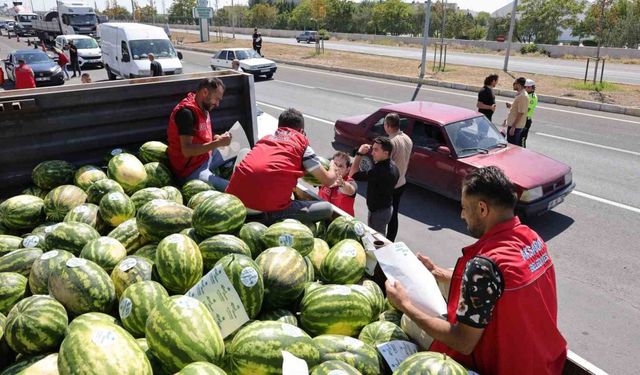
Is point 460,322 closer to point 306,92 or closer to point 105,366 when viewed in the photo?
point 105,366

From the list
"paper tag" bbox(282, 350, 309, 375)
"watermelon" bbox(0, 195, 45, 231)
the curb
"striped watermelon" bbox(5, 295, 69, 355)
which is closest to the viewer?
"paper tag" bbox(282, 350, 309, 375)

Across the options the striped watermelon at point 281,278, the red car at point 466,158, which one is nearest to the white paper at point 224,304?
the striped watermelon at point 281,278

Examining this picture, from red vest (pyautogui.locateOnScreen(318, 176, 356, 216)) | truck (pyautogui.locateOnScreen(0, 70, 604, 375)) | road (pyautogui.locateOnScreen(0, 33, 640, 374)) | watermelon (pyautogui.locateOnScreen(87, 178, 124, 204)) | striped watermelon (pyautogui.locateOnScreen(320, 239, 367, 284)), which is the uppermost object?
truck (pyautogui.locateOnScreen(0, 70, 604, 375))

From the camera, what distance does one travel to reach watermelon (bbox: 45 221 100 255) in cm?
337

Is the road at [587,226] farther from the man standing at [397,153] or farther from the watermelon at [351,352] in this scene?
the watermelon at [351,352]

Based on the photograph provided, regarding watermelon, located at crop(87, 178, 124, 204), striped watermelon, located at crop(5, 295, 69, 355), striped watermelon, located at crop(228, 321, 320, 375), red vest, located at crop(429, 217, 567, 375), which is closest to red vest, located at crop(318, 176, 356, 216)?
watermelon, located at crop(87, 178, 124, 204)

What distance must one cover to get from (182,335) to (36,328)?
837 mm

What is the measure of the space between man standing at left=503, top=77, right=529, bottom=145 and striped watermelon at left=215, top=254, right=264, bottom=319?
29.4 feet

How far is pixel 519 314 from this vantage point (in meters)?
2.35

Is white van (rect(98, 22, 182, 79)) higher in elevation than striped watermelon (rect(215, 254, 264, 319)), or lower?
higher

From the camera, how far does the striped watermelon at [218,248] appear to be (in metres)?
3.16

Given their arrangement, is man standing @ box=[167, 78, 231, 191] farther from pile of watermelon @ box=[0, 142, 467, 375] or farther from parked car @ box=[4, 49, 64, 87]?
parked car @ box=[4, 49, 64, 87]

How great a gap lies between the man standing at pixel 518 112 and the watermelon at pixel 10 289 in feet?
31.8

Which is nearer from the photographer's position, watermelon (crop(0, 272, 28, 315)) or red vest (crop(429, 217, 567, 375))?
red vest (crop(429, 217, 567, 375))
